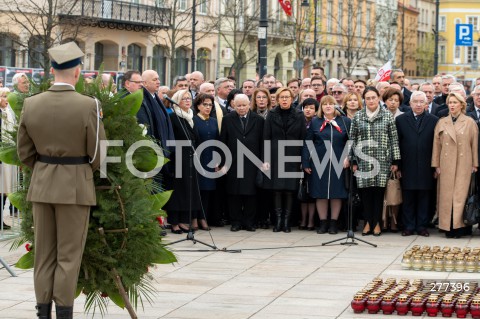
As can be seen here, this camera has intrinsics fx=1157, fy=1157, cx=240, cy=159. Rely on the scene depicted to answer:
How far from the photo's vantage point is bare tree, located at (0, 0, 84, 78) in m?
36.2

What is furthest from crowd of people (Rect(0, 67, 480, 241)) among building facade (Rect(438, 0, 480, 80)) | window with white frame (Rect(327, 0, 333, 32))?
building facade (Rect(438, 0, 480, 80))

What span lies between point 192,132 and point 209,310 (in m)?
6.43

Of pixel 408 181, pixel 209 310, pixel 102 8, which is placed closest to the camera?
pixel 209 310

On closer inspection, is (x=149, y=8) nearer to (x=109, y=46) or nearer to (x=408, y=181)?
(x=109, y=46)

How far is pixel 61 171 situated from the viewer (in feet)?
28.6

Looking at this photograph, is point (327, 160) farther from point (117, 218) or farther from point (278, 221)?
point (117, 218)

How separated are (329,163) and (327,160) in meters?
0.05

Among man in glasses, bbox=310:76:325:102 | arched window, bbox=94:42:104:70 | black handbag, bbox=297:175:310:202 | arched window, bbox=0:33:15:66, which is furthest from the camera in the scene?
arched window, bbox=94:42:104:70

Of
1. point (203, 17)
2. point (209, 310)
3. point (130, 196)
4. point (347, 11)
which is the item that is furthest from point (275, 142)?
point (347, 11)

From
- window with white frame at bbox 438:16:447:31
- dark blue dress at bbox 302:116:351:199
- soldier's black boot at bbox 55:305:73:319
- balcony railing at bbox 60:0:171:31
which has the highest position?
window with white frame at bbox 438:16:447:31

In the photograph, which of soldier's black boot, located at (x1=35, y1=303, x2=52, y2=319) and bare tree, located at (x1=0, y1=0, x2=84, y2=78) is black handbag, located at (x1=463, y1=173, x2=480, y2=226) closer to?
soldier's black boot, located at (x1=35, y1=303, x2=52, y2=319)

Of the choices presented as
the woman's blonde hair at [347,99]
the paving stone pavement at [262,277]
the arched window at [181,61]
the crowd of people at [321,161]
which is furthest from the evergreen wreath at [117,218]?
the arched window at [181,61]

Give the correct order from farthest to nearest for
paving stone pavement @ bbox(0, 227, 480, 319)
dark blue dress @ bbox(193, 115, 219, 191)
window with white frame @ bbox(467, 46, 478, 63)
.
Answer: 1. window with white frame @ bbox(467, 46, 478, 63)
2. dark blue dress @ bbox(193, 115, 219, 191)
3. paving stone pavement @ bbox(0, 227, 480, 319)

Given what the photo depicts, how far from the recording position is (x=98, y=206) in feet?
29.8
